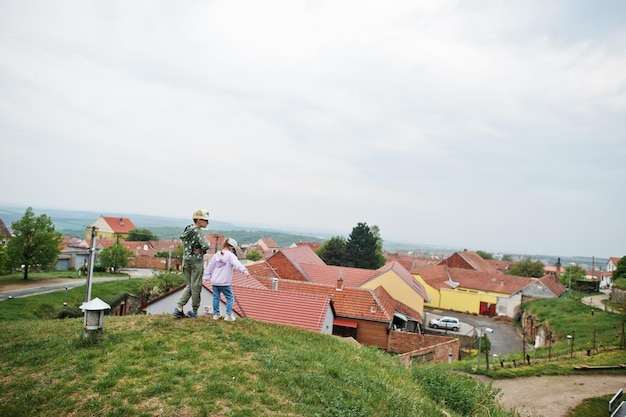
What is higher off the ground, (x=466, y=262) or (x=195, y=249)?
(x=195, y=249)

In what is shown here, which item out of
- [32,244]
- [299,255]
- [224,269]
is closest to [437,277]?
[299,255]

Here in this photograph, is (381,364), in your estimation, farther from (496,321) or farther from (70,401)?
(496,321)

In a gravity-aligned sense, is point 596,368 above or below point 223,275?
below

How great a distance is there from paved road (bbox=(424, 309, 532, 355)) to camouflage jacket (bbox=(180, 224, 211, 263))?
26.1 m

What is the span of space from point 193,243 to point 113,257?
45664 mm

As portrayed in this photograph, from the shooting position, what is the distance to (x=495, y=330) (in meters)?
37.3

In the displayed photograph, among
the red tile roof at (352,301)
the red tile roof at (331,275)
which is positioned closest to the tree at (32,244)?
the red tile roof at (352,301)

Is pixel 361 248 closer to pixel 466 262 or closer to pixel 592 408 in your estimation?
pixel 466 262

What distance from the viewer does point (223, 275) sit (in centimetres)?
977

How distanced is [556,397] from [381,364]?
8.13 m

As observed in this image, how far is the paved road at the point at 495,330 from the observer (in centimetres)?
3091

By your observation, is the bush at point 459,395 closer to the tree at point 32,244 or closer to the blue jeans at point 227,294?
the blue jeans at point 227,294

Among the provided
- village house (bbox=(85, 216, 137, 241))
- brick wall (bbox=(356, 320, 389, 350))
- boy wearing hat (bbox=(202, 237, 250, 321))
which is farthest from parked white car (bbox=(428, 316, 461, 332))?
village house (bbox=(85, 216, 137, 241))

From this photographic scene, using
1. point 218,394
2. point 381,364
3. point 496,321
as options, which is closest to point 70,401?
point 218,394
